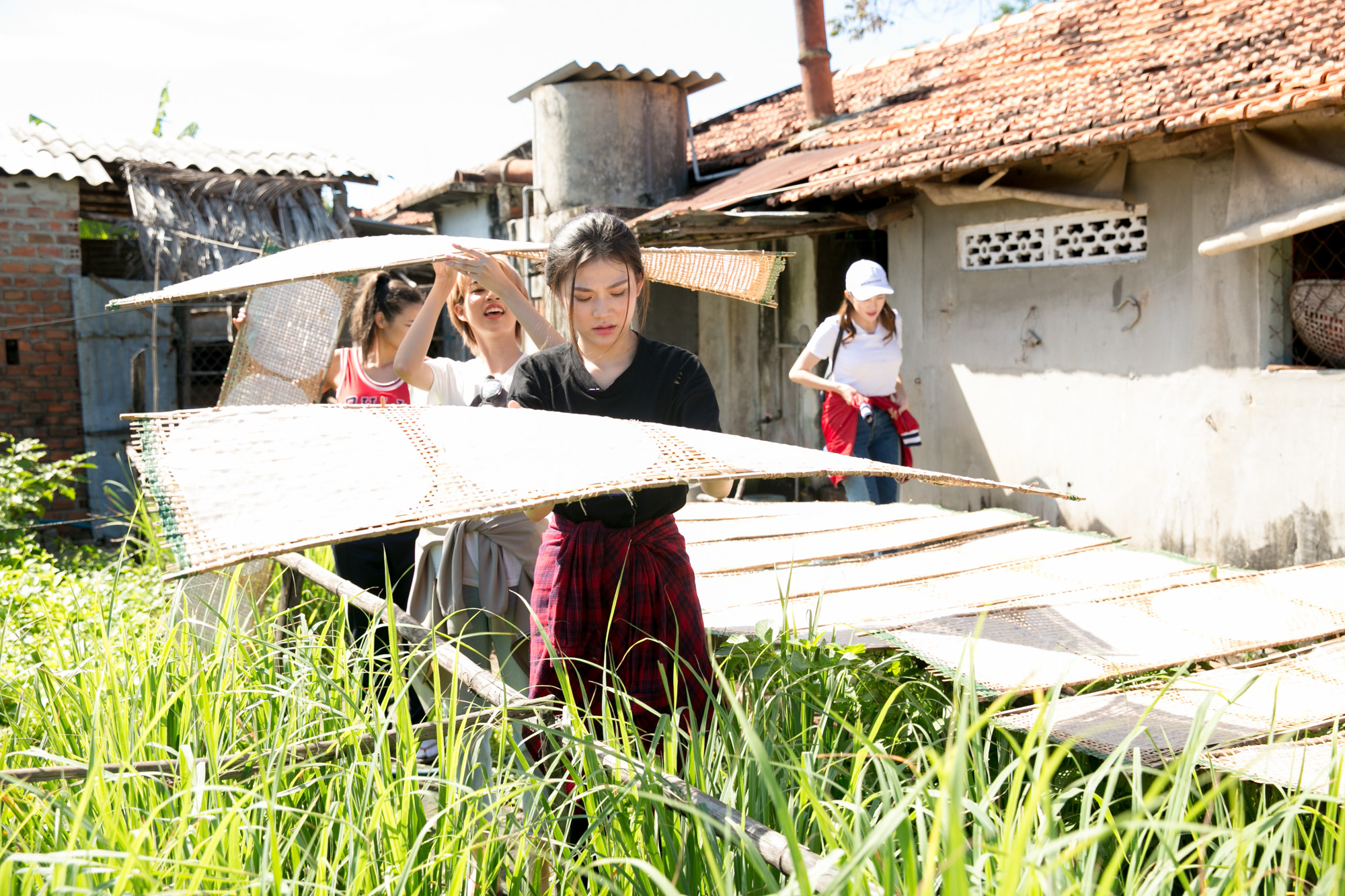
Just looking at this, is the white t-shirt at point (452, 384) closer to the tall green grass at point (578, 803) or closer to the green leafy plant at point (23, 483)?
the tall green grass at point (578, 803)

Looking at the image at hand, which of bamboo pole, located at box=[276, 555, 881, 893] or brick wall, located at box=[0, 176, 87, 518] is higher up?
brick wall, located at box=[0, 176, 87, 518]

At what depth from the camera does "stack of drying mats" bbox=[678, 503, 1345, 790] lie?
2119mm

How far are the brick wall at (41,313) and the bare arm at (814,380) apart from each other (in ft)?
20.1

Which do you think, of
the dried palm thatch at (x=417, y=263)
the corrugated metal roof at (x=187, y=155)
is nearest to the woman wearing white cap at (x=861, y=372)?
the dried palm thatch at (x=417, y=263)

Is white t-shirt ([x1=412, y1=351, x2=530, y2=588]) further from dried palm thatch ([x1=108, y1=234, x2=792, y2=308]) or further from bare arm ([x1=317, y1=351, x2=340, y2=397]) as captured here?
bare arm ([x1=317, y1=351, x2=340, y2=397])

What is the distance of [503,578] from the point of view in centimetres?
300

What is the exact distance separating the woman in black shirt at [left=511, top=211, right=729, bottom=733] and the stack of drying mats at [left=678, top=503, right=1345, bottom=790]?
→ 1.63 ft

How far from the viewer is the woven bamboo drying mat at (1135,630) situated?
2590 mm

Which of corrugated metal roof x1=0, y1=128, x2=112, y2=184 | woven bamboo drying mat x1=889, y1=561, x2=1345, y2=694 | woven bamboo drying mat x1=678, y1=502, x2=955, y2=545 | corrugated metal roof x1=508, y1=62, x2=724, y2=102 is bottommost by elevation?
woven bamboo drying mat x1=889, y1=561, x2=1345, y2=694

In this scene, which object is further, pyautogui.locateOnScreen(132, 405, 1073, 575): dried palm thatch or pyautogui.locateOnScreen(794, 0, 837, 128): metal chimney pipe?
pyautogui.locateOnScreen(794, 0, 837, 128): metal chimney pipe

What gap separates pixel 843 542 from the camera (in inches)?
174

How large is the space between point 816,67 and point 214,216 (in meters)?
5.20

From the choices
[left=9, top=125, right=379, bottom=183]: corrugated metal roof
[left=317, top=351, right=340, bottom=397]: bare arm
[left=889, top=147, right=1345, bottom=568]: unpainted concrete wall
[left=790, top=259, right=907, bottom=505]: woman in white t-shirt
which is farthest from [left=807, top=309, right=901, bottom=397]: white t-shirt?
[left=9, top=125, right=379, bottom=183]: corrugated metal roof

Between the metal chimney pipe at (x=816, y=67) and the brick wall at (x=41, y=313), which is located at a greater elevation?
the metal chimney pipe at (x=816, y=67)
